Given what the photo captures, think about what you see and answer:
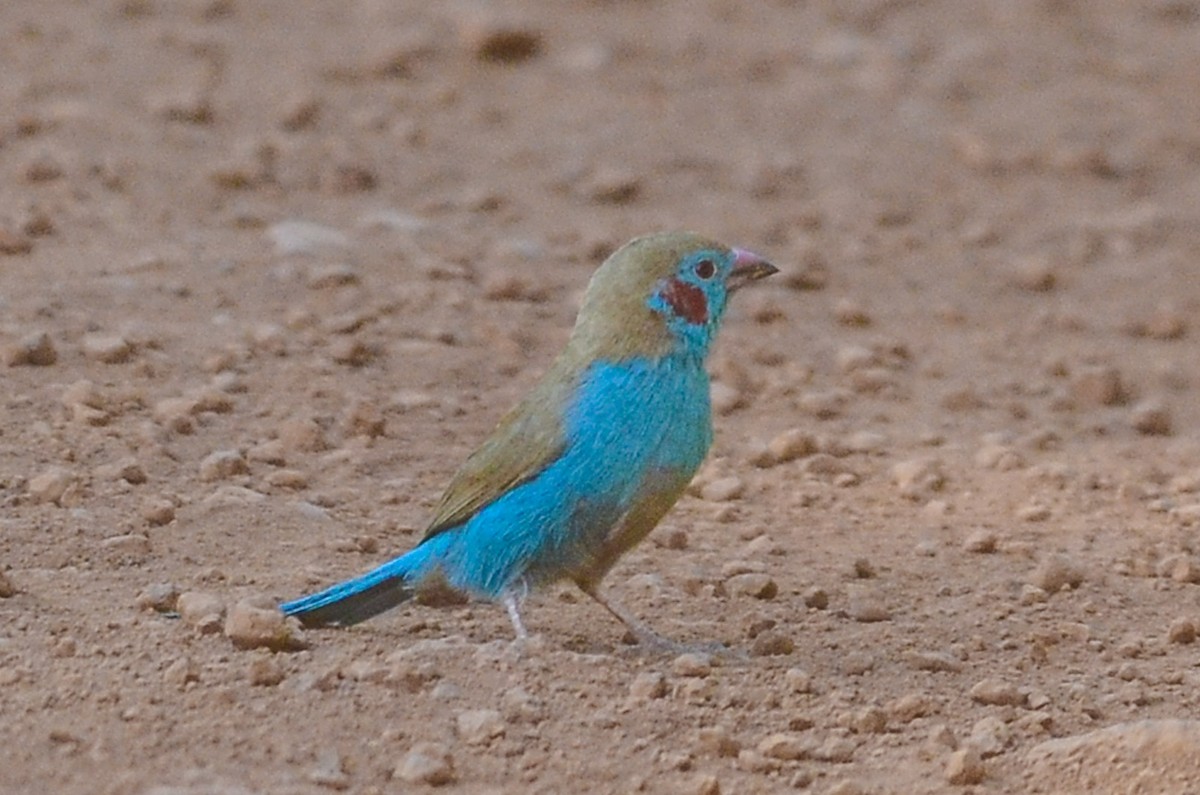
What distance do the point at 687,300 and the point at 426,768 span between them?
1.49 meters

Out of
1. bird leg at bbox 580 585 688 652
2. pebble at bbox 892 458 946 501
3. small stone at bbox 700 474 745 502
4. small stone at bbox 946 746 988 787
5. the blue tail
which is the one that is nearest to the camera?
small stone at bbox 946 746 988 787

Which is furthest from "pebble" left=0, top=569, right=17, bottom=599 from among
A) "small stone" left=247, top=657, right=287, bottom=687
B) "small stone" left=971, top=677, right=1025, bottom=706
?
"small stone" left=971, top=677, right=1025, bottom=706

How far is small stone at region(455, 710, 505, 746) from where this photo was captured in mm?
4098

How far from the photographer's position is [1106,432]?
22.4 feet

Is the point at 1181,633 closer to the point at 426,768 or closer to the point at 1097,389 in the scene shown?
the point at 426,768

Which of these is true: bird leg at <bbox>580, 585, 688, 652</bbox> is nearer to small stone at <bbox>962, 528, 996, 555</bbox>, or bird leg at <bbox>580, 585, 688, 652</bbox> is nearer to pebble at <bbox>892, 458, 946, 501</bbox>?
small stone at <bbox>962, 528, 996, 555</bbox>

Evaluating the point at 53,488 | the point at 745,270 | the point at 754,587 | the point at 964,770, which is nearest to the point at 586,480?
the point at 754,587

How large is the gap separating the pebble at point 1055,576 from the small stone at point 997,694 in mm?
750

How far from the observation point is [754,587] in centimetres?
516

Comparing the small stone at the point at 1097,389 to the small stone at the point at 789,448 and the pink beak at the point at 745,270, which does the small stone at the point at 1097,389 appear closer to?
the small stone at the point at 789,448

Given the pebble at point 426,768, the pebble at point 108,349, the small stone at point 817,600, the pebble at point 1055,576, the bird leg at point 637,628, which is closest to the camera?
the pebble at point 426,768

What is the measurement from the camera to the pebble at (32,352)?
597cm

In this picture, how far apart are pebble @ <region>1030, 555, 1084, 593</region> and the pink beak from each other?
0.95 metres

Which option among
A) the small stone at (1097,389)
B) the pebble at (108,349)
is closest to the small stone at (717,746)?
the pebble at (108,349)
